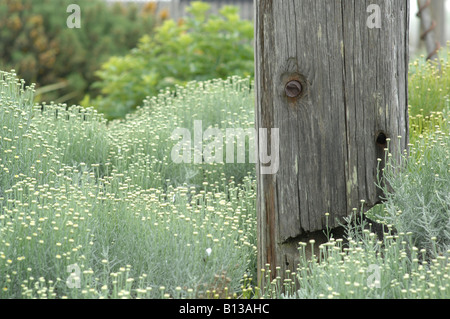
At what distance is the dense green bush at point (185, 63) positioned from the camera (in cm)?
837

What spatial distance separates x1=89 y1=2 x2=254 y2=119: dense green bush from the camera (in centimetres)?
837

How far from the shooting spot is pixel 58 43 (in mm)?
11117

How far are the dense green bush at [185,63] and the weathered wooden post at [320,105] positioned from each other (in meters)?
4.67

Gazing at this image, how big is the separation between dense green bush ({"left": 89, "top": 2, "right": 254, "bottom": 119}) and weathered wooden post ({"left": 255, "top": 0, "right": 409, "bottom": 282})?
4.67 meters

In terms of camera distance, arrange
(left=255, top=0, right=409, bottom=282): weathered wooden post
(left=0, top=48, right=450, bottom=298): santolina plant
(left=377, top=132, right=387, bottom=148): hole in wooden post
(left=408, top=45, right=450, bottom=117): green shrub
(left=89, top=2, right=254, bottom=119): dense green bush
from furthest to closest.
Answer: (left=89, top=2, right=254, bottom=119): dense green bush < (left=408, top=45, right=450, bottom=117): green shrub < (left=377, top=132, right=387, bottom=148): hole in wooden post < (left=255, top=0, right=409, bottom=282): weathered wooden post < (left=0, top=48, right=450, bottom=298): santolina plant

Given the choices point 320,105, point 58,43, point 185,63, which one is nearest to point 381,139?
point 320,105

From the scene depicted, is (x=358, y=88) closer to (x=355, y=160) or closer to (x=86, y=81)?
(x=355, y=160)

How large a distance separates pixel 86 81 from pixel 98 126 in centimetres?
664

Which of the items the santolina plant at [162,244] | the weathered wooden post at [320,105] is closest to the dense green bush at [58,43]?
the santolina plant at [162,244]

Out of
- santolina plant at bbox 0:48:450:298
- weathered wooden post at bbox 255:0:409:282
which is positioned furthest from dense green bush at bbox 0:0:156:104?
weathered wooden post at bbox 255:0:409:282

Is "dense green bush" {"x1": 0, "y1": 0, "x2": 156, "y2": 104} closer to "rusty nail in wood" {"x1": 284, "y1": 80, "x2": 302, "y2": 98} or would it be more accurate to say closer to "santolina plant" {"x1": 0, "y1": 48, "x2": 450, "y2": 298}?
"santolina plant" {"x1": 0, "y1": 48, "x2": 450, "y2": 298}

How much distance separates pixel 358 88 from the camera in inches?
135

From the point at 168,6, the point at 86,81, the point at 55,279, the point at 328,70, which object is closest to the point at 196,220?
the point at 55,279

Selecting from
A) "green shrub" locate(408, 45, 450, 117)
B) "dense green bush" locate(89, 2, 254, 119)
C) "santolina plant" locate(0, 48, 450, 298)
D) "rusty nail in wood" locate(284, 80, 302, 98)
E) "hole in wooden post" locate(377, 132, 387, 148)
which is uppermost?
"dense green bush" locate(89, 2, 254, 119)
